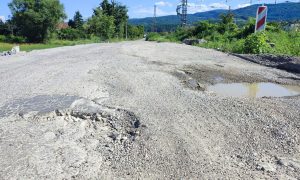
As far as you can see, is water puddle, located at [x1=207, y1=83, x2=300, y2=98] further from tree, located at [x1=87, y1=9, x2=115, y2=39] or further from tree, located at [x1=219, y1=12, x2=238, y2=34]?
tree, located at [x1=87, y1=9, x2=115, y2=39]

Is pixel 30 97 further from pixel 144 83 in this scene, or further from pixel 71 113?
pixel 144 83

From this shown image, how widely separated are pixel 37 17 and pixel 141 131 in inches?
1976

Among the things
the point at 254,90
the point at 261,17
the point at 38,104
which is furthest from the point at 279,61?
the point at 38,104

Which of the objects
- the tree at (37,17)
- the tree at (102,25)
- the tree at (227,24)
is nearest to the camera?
the tree at (227,24)

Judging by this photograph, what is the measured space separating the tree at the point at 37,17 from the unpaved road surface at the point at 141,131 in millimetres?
46221

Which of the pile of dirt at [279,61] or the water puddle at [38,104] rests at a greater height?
the pile of dirt at [279,61]

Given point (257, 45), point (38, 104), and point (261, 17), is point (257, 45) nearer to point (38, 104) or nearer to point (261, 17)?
point (261, 17)

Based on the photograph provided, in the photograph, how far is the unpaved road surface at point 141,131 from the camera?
3168 mm

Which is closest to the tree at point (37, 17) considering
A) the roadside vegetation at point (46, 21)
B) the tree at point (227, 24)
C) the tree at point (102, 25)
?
the roadside vegetation at point (46, 21)

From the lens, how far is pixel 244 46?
12719 millimetres

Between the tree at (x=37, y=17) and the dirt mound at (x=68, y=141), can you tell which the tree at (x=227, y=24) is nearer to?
the dirt mound at (x=68, y=141)

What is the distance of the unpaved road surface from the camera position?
317 centimetres

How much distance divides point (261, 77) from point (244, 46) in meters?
5.17

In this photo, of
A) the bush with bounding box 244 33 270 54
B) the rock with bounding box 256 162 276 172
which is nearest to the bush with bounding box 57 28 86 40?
the bush with bounding box 244 33 270 54
